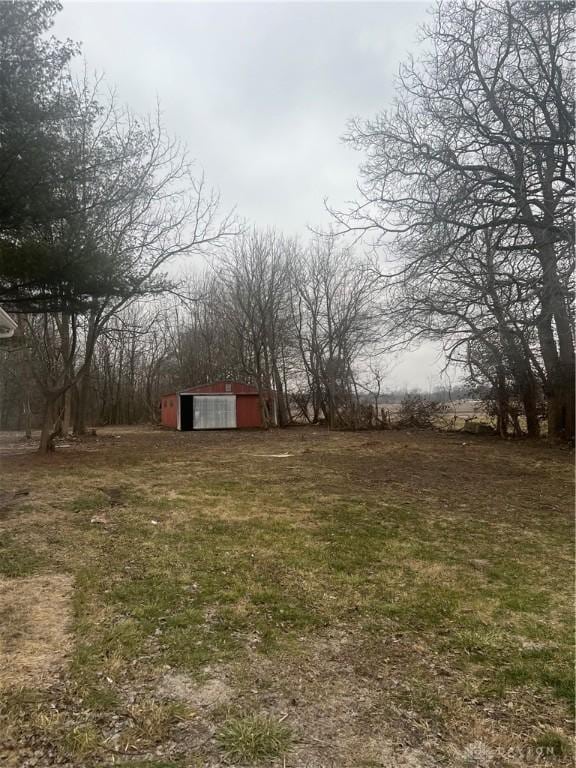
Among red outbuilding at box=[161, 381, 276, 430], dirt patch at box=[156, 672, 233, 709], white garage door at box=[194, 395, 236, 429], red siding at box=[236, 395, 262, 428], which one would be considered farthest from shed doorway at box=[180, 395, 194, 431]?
dirt patch at box=[156, 672, 233, 709]

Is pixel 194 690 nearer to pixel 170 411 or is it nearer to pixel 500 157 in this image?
pixel 500 157

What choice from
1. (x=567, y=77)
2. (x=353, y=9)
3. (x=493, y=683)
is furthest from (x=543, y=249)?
(x=493, y=683)

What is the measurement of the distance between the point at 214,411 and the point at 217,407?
0.25m

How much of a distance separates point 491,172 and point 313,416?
18.5m

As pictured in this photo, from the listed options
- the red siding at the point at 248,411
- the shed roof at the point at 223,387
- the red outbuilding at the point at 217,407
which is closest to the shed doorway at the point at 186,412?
the red outbuilding at the point at 217,407

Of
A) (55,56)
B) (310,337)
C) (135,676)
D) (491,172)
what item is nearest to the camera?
(135,676)

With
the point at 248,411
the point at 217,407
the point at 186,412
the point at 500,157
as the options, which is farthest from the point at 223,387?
the point at 500,157

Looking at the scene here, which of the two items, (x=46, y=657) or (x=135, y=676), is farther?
(x=46, y=657)

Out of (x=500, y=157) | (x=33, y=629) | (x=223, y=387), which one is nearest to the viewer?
(x=33, y=629)

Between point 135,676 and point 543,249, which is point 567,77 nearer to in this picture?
Answer: point 543,249

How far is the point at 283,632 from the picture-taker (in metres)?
2.88

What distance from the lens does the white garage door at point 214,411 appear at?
74.7ft

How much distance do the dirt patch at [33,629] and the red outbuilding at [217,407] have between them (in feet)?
63.0

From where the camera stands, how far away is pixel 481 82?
8.20 meters
